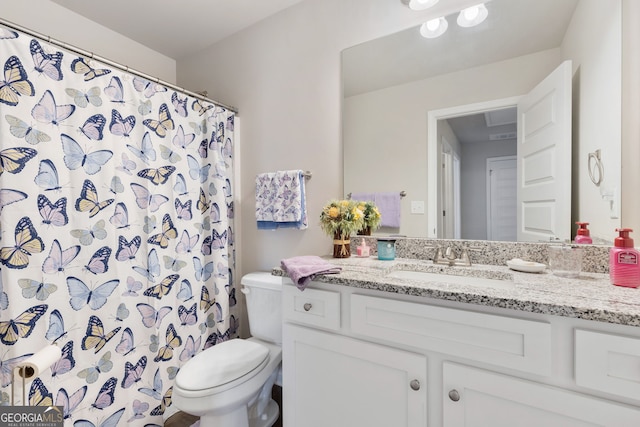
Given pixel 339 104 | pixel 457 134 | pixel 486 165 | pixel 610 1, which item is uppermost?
pixel 610 1

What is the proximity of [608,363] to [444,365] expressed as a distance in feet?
1.25

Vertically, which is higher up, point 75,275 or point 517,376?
point 75,275

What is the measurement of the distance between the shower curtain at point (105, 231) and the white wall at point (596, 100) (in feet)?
5.98

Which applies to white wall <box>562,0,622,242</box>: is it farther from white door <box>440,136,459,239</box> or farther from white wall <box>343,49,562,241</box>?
white door <box>440,136,459,239</box>

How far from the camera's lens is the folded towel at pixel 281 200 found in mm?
1730

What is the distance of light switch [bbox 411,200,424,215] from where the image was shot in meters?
1.50

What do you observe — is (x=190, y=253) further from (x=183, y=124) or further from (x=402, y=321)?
(x=402, y=321)

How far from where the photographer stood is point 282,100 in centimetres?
190

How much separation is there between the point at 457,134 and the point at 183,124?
1.54 m

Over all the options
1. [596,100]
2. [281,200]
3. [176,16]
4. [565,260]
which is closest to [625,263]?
[565,260]

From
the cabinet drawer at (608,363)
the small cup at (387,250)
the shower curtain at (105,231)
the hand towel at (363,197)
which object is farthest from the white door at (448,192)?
the shower curtain at (105,231)

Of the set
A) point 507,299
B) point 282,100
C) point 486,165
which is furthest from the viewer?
point 282,100

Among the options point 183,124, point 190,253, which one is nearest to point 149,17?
point 183,124

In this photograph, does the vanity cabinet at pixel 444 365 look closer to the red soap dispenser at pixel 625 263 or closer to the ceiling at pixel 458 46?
the red soap dispenser at pixel 625 263
